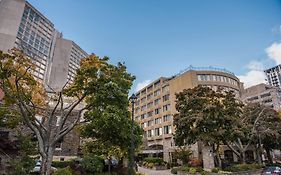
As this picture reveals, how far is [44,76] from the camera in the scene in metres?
79.4

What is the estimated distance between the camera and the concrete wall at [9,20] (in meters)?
58.5

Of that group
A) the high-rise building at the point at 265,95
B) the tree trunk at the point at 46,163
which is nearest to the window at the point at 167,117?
the tree trunk at the point at 46,163

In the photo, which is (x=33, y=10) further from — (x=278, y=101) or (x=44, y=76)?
(x=278, y=101)

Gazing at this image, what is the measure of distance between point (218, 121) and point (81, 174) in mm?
19600

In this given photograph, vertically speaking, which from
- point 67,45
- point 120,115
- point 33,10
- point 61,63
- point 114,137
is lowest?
point 114,137

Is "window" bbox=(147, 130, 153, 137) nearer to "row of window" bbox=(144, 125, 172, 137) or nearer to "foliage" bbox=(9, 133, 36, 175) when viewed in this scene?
"row of window" bbox=(144, 125, 172, 137)

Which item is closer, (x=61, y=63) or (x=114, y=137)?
(x=114, y=137)

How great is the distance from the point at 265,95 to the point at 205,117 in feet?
277

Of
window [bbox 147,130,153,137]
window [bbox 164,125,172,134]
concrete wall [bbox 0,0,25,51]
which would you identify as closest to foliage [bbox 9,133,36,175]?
window [bbox 164,125,172,134]

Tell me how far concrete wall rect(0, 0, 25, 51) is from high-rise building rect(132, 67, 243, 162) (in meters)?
42.5

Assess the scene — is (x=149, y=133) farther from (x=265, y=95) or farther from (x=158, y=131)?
(x=265, y=95)

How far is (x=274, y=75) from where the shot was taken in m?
185

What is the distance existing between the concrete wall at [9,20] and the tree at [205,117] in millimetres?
52642

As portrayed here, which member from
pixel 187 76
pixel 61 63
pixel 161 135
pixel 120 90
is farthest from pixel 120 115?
pixel 61 63
